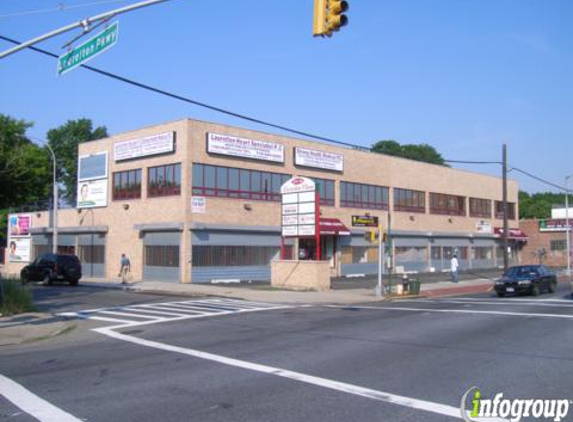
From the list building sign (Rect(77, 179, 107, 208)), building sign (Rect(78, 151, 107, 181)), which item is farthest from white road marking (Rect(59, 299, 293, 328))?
building sign (Rect(78, 151, 107, 181))

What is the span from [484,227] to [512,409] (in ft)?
180

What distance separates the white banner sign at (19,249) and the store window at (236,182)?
865 inches

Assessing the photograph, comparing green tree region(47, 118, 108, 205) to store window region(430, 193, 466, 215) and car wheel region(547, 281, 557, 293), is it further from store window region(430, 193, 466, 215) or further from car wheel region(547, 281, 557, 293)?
car wheel region(547, 281, 557, 293)

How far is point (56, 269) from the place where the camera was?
31812mm

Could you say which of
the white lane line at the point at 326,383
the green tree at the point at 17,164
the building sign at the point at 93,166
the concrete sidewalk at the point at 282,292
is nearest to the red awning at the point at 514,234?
the concrete sidewalk at the point at 282,292

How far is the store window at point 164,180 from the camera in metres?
33.8

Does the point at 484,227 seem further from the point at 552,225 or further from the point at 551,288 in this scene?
the point at 551,288

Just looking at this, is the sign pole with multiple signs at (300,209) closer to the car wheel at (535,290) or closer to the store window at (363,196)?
the car wheel at (535,290)

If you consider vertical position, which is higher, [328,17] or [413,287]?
[328,17]

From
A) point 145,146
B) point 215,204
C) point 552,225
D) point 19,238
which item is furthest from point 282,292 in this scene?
point 552,225

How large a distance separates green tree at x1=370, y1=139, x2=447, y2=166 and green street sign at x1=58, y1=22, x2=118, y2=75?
84507 millimetres

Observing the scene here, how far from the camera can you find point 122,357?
34.6ft

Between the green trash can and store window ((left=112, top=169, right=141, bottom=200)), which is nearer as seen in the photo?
the green trash can

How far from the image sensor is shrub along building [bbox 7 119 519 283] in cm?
3359
